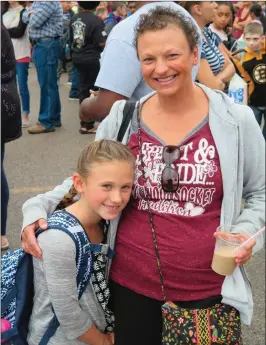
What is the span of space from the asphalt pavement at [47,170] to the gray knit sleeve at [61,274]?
165cm

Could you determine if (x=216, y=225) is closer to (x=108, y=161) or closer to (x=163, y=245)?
(x=163, y=245)

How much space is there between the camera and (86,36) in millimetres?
7547

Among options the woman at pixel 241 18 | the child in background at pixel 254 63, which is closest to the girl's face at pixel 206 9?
the child in background at pixel 254 63

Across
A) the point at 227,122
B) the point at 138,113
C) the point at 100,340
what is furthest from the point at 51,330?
the point at 227,122

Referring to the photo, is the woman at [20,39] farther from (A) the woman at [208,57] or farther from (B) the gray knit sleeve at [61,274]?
(B) the gray knit sleeve at [61,274]

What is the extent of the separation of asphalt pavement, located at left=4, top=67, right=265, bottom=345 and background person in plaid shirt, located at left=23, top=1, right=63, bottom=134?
24cm

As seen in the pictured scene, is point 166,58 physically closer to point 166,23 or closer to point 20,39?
point 166,23

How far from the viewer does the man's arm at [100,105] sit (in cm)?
232

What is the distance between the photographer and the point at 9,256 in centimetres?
214

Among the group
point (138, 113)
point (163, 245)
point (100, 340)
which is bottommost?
point (100, 340)

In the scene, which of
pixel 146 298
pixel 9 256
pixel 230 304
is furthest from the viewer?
pixel 9 256

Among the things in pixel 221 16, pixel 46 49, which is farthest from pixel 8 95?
pixel 46 49

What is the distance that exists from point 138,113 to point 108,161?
238 millimetres

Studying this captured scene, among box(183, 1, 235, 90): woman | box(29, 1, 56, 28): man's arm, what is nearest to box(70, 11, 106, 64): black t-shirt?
box(29, 1, 56, 28): man's arm
